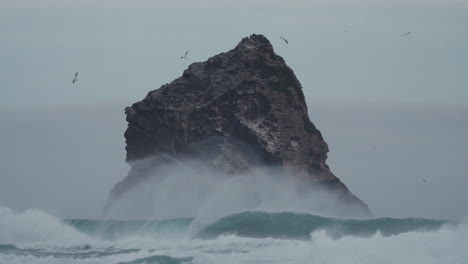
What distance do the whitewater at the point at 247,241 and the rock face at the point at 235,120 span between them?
2209 millimetres

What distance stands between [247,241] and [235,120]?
195 inches

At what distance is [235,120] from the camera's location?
2261 inches

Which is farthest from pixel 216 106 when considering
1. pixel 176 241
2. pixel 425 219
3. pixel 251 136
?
pixel 425 219

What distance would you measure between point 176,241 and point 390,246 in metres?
7.88

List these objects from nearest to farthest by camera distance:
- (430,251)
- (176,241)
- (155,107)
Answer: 1. (430,251)
2. (176,241)
3. (155,107)

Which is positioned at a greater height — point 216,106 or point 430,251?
point 216,106

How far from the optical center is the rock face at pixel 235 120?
57.6 metres

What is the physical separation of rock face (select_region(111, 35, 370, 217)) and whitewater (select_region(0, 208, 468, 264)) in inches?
87.0

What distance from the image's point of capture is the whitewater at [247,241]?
51.7 meters

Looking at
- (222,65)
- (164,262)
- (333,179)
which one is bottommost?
(164,262)

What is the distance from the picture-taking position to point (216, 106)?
57562 mm

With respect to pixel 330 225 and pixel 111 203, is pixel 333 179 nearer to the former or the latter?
pixel 330 225

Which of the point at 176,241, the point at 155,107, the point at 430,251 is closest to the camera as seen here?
the point at 430,251

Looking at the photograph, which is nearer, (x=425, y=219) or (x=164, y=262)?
(x=164, y=262)
